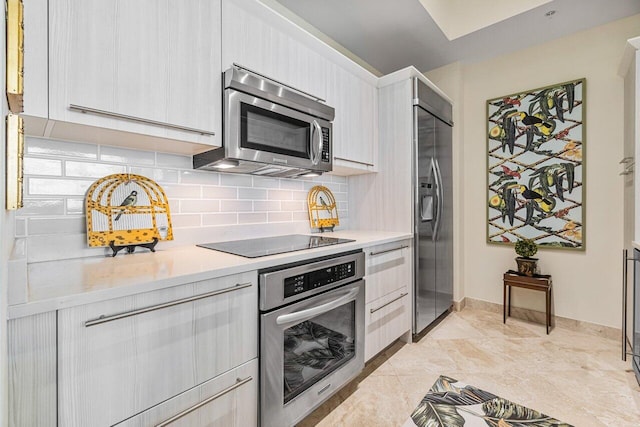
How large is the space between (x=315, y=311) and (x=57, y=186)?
1.27 m

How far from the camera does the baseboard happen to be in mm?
2533

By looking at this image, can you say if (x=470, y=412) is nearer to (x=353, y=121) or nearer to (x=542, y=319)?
(x=542, y=319)

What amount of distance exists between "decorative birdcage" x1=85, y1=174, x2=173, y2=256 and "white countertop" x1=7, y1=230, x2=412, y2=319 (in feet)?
0.25

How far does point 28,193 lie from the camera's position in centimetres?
120

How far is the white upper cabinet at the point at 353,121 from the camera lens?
2.16 m

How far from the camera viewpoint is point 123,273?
1.03 meters

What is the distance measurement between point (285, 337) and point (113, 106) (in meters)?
1.19

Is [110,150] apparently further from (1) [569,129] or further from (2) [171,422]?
(1) [569,129]

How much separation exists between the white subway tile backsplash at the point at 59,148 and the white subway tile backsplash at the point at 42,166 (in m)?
0.03

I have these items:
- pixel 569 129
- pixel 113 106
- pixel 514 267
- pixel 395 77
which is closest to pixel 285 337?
pixel 113 106

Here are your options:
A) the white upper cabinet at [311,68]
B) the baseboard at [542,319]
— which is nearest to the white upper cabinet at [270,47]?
the white upper cabinet at [311,68]

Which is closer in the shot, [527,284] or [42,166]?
[42,166]

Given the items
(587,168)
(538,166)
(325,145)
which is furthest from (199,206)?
(587,168)

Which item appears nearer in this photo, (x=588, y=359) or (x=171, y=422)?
(x=171, y=422)
